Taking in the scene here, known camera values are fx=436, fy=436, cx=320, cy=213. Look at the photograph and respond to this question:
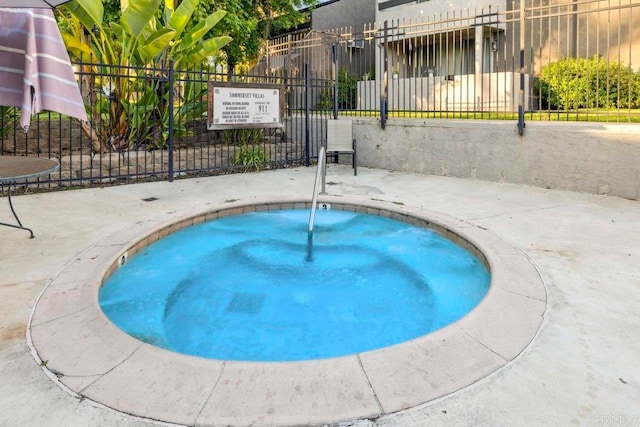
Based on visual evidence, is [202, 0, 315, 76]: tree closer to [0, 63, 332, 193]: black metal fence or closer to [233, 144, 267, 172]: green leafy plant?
[0, 63, 332, 193]: black metal fence

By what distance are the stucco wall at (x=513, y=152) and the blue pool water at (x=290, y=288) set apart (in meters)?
3.06

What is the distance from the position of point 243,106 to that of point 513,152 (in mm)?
5082

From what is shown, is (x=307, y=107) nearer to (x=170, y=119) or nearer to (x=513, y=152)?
(x=170, y=119)

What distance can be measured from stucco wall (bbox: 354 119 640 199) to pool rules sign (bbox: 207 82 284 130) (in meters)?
1.88

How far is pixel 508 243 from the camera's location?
4.24m

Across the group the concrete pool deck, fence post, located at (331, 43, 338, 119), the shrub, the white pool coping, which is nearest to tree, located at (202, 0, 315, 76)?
fence post, located at (331, 43, 338, 119)

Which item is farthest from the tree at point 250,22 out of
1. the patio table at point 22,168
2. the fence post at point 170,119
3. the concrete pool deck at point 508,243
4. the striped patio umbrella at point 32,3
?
the striped patio umbrella at point 32,3

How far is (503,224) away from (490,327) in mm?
2663

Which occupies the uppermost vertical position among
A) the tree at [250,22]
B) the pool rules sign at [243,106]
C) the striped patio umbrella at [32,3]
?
the tree at [250,22]

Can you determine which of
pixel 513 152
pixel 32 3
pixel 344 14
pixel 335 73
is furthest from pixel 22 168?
pixel 344 14

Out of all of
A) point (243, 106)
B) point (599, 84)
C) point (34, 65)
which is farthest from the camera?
point (599, 84)

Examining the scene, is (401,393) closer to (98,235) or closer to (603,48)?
(98,235)

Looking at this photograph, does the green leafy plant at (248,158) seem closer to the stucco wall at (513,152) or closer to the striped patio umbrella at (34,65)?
the stucco wall at (513,152)

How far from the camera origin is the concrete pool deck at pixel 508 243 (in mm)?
1881
